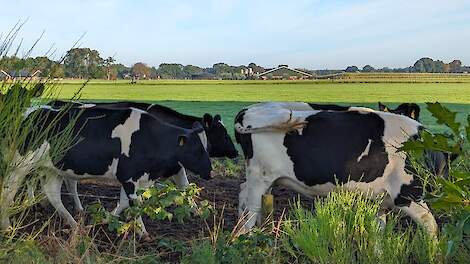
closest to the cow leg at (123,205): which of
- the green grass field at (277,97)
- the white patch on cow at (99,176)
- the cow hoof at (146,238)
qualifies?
the white patch on cow at (99,176)

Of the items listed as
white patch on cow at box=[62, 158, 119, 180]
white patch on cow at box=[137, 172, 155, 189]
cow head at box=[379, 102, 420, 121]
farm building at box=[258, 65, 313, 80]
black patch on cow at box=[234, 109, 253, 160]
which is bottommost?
farm building at box=[258, 65, 313, 80]

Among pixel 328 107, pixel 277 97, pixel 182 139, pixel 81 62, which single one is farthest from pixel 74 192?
pixel 277 97

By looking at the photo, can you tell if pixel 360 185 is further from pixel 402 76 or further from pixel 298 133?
pixel 402 76

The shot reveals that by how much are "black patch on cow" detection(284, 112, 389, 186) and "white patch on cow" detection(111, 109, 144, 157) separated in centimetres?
178

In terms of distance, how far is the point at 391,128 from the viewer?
19.6ft

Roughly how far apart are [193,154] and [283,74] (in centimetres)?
9347

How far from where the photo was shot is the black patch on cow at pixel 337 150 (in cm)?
588

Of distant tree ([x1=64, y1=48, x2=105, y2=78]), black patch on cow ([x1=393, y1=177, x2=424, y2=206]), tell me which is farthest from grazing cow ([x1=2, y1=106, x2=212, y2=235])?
black patch on cow ([x1=393, y1=177, x2=424, y2=206])

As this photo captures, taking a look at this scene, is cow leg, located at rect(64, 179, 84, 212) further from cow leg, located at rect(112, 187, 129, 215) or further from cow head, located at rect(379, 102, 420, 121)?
cow head, located at rect(379, 102, 420, 121)

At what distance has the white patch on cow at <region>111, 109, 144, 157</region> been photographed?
672 cm

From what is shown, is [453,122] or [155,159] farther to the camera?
[155,159]

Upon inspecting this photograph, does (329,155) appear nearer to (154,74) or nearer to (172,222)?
(172,222)

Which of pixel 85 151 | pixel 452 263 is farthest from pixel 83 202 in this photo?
pixel 452 263

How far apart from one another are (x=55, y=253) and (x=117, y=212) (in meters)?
2.41
